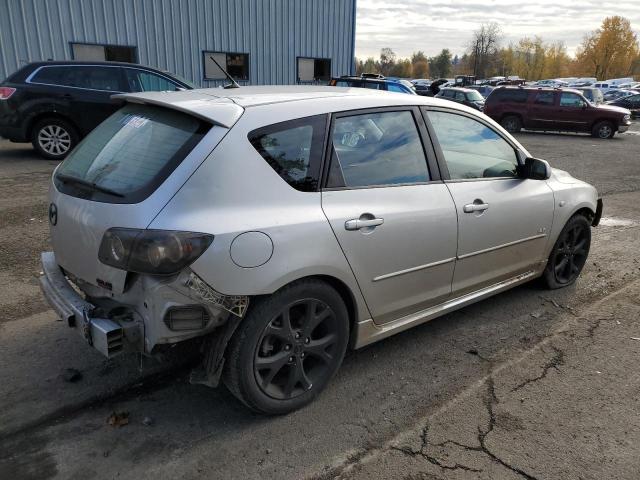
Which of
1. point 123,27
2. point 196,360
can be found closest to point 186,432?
point 196,360

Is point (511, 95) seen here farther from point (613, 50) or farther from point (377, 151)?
point (613, 50)

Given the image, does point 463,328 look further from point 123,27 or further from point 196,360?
point 123,27

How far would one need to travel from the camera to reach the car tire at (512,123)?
2007cm

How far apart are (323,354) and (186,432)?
0.81 m

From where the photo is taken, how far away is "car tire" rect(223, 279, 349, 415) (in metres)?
2.53

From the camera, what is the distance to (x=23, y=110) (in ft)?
29.7

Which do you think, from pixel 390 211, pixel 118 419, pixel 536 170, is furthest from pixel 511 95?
pixel 118 419

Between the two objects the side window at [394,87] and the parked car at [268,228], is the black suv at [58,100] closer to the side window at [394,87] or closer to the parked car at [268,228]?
the side window at [394,87]

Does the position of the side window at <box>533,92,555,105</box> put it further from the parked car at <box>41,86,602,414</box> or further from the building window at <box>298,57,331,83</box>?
the parked car at <box>41,86,602,414</box>

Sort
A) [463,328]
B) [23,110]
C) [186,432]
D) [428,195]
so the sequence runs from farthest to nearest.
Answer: [23,110] → [463,328] → [428,195] → [186,432]

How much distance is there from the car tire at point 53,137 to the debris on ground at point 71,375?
297 inches

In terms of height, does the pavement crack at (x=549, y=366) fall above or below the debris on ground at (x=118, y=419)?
below

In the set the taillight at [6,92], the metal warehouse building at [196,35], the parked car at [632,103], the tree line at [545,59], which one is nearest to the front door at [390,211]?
the taillight at [6,92]

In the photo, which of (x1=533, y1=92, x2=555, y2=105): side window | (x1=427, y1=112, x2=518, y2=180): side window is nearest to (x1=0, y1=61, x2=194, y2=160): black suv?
(x1=427, y1=112, x2=518, y2=180): side window
